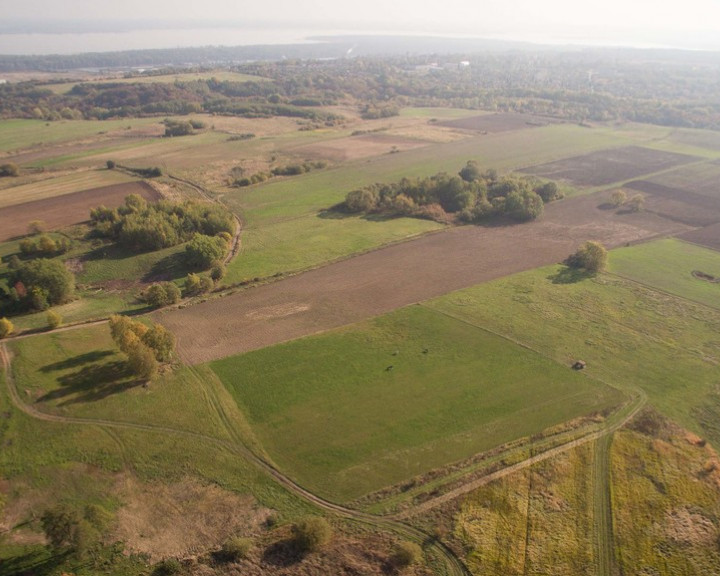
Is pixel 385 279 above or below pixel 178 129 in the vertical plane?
below

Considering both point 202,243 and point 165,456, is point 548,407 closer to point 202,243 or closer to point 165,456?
point 165,456

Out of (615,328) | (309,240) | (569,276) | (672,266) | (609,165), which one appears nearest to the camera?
(615,328)

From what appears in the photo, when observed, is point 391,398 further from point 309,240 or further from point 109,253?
point 109,253

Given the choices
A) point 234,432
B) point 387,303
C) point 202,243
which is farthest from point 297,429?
point 202,243

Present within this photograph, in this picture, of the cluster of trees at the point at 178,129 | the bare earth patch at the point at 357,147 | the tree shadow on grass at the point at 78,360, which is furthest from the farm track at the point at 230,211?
the cluster of trees at the point at 178,129

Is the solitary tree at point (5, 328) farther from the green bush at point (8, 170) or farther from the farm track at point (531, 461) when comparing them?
the green bush at point (8, 170)

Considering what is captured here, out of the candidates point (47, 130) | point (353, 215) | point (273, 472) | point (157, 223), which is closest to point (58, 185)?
point (157, 223)

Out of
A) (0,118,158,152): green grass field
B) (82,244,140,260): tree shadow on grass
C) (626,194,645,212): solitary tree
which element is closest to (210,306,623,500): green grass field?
(82,244,140,260): tree shadow on grass
